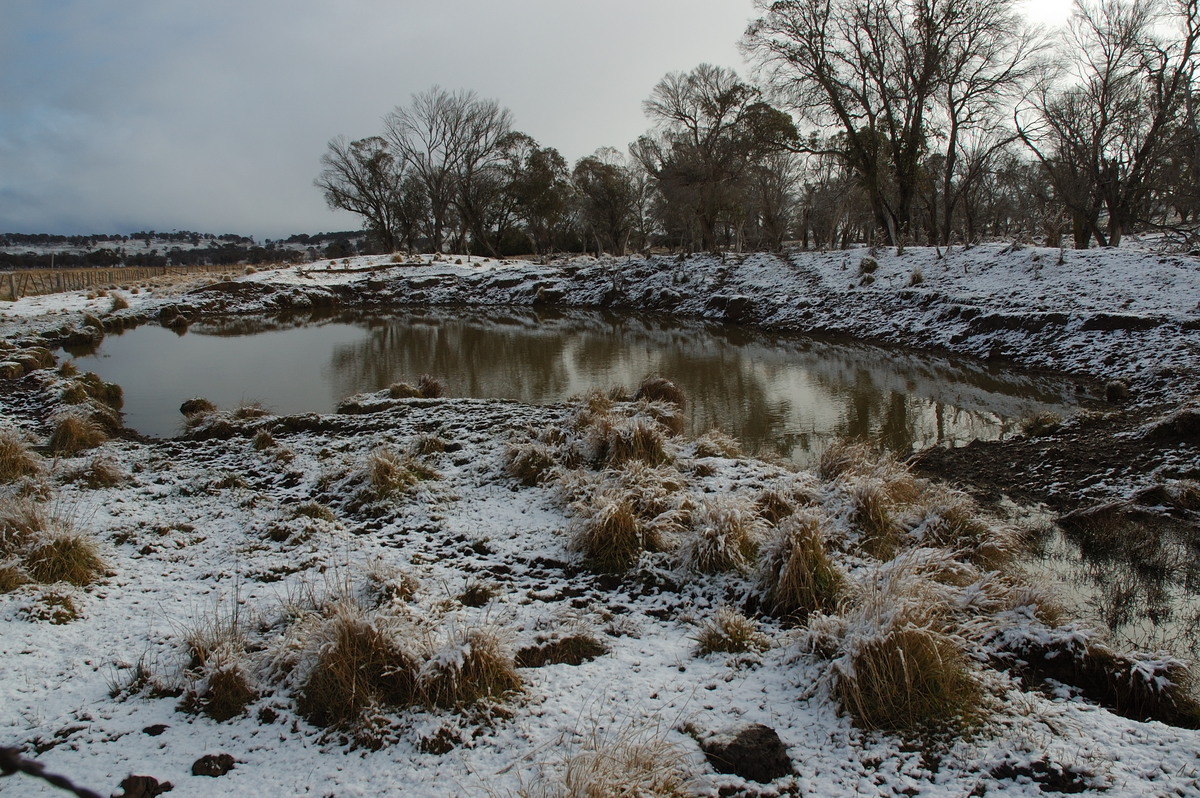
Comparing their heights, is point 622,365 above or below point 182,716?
above

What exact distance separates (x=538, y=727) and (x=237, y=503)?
4.84 meters

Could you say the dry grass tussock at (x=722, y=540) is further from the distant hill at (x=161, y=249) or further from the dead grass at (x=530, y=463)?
the distant hill at (x=161, y=249)

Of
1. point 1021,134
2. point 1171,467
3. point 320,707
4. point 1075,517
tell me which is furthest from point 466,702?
point 1021,134

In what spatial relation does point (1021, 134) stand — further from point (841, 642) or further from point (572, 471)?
point (841, 642)

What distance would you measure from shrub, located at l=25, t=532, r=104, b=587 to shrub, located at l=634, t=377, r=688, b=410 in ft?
23.7

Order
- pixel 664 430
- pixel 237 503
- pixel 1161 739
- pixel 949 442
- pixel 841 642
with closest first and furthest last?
pixel 1161 739
pixel 841 642
pixel 237 503
pixel 664 430
pixel 949 442

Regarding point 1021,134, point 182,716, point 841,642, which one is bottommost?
point 182,716

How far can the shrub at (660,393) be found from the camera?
10.3 meters

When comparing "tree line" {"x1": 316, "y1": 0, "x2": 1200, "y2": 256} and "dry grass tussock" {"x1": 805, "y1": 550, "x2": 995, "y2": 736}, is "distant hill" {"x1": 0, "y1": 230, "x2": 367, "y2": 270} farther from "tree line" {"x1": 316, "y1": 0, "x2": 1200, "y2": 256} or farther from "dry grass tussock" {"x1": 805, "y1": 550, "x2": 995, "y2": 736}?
"dry grass tussock" {"x1": 805, "y1": 550, "x2": 995, "y2": 736}

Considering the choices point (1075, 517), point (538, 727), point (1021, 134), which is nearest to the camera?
point (538, 727)

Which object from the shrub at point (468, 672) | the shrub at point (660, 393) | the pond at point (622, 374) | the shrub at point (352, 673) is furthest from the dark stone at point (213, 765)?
the shrub at point (660, 393)

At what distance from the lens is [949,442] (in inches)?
352

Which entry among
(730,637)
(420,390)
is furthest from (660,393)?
(730,637)

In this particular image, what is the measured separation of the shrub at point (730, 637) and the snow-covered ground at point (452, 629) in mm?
108
